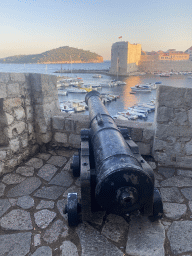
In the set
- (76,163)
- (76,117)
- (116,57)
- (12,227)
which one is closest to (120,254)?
(12,227)

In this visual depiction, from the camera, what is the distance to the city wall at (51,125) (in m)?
3.18

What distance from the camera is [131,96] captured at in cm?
3972

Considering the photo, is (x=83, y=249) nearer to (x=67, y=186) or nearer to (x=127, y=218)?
(x=127, y=218)

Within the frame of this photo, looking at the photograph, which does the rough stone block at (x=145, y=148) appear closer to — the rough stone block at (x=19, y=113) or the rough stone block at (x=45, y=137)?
the rough stone block at (x=45, y=137)

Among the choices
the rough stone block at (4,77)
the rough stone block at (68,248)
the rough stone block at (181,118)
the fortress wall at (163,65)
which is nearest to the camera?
the rough stone block at (68,248)

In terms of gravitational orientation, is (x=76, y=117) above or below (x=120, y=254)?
above

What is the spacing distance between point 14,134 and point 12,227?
166cm

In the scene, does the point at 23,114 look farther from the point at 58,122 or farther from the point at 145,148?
the point at 145,148

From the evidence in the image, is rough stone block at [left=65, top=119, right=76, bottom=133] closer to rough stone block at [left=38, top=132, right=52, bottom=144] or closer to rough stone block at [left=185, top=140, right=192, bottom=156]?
rough stone block at [left=38, top=132, right=52, bottom=144]

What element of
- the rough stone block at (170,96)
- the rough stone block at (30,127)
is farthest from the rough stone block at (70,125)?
the rough stone block at (170,96)

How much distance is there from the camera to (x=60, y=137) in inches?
163

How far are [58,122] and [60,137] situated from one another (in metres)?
0.32

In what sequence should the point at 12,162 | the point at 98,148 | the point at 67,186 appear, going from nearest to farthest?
the point at 98,148 → the point at 67,186 → the point at 12,162

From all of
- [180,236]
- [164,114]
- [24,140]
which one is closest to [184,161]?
[164,114]
